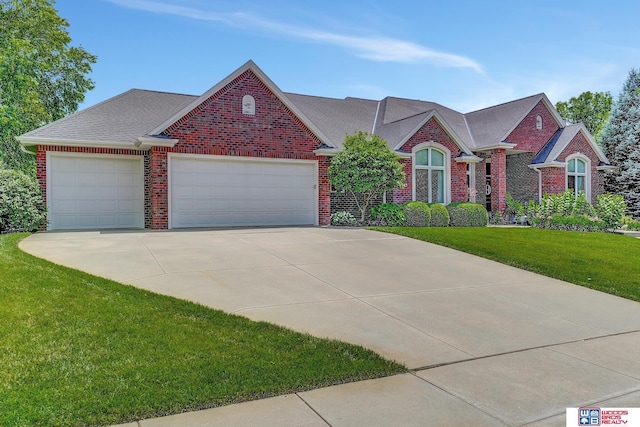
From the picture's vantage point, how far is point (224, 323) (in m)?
5.51

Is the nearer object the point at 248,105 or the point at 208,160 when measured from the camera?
the point at 208,160

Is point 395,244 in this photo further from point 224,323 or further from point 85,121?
point 85,121

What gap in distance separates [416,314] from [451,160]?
15.4m

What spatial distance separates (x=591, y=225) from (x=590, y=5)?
30.3 ft

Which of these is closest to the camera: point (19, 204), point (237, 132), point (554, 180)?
point (19, 204)

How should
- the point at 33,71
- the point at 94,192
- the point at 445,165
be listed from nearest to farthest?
the point at 94,192 → the point at 445,165 → the point at 33,71

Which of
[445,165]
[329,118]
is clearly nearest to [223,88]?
[329,118]

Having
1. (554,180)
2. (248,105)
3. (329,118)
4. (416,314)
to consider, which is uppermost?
(329,118)

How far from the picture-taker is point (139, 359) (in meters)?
4.27

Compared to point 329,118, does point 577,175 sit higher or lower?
lower

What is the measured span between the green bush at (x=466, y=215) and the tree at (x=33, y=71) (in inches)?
790

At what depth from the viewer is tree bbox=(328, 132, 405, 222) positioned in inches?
671

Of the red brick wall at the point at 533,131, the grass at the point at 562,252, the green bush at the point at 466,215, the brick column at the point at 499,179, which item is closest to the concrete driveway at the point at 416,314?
the grass at the point at 562,252

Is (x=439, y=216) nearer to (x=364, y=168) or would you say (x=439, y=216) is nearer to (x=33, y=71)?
(x=364, y=168)
